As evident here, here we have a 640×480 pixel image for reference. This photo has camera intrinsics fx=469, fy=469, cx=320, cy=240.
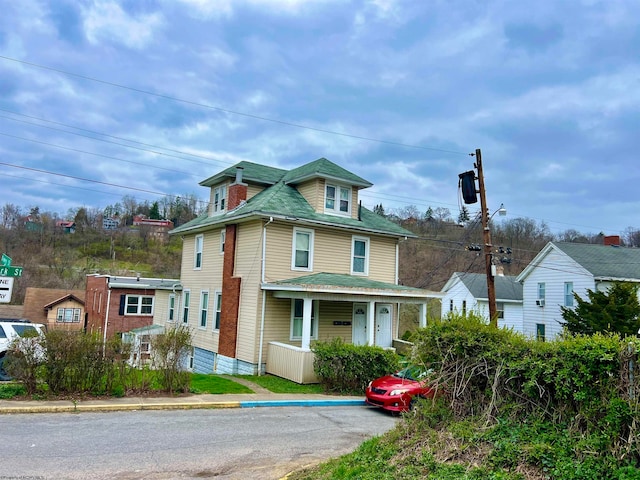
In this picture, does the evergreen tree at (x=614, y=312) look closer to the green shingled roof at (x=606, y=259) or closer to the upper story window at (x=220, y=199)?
the green shingled roof at (x=606, y=259)

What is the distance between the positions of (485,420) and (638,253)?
33.2 meters

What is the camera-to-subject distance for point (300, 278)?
19422mm

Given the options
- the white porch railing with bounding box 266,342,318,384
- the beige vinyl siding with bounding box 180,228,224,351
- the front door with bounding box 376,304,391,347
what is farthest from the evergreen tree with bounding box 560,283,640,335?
the beige vinyl siding with bounding box 180,228,224,351

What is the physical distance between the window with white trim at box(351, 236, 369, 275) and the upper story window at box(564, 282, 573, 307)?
16.6 m

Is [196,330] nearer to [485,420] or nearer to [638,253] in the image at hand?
[485,420]

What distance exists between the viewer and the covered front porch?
1703 centimetres

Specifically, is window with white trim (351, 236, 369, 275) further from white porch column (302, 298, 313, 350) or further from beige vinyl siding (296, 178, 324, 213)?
white porch column (302, 298, 313, 350)

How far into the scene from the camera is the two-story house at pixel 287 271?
18578 millimetres

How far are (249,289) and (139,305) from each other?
17354mm

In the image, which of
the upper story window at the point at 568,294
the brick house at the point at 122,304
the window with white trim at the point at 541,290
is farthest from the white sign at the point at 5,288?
the window with white trim at the point at 541,290

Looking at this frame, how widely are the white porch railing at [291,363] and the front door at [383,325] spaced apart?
593cm

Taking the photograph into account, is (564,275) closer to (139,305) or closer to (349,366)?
(349,366)

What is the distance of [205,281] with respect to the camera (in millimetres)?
23312

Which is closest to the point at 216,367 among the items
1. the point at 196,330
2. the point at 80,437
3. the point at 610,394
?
the point at 196,330
